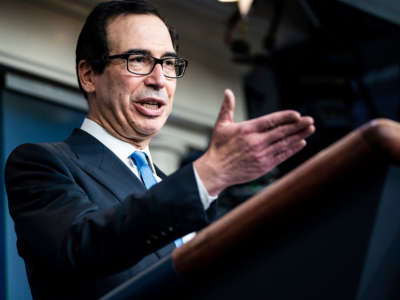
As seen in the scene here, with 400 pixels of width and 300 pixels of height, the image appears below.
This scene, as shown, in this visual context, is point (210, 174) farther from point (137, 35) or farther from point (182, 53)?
point (182, 53)

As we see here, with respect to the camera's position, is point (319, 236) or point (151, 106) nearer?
point (319, 236)

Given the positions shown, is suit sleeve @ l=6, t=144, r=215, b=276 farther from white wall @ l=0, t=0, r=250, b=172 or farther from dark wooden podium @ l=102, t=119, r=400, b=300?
white wall @ l=0, t=0, r=250, b=172

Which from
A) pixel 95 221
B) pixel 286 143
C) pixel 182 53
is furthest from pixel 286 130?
pixel 182 53

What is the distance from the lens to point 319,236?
59cm

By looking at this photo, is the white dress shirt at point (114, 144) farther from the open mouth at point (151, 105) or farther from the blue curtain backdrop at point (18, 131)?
the blue curtain backdrop at point (18, 131)

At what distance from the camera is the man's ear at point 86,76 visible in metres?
1.42

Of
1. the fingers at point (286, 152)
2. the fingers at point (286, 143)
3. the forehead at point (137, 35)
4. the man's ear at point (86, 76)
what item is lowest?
the fingers at point (286, 152)

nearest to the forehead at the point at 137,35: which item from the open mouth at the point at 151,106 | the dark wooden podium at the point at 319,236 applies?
the open mouth at the point at 151,106

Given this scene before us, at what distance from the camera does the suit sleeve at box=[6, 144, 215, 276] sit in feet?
2.56

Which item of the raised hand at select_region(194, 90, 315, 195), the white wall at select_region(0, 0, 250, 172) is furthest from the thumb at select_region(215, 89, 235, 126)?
the white wall at select_region(0, 0, 250, 172)

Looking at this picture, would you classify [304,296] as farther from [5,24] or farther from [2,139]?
[5,24]

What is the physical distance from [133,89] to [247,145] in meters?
0.62

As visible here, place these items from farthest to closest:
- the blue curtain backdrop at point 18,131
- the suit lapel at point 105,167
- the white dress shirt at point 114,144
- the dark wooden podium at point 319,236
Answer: the blue curtain backdrop at point 18,131 → the white dress shirt at point 114,144 → the suit lapel at point 105,167 → the dark wooden podium at point 319,236

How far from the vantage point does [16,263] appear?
2029 mm
